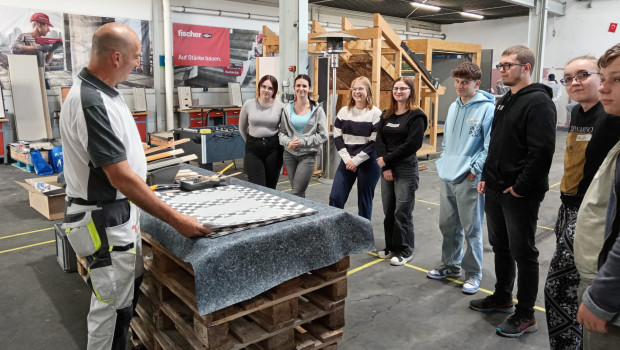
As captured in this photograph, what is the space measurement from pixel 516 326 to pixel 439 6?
1334 centimetres

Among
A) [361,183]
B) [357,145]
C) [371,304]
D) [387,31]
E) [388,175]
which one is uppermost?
[387,31]

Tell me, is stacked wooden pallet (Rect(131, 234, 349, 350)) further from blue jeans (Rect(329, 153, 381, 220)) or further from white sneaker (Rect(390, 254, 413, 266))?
blue jeans (Rect(329, 153, 381, 220))

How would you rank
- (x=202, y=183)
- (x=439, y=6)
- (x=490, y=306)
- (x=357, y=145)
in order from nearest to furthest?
(x=202, y=183), (x=490, y=306), (x=357, y=145), (x=439, y=6)

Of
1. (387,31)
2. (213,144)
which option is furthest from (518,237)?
(387,31)

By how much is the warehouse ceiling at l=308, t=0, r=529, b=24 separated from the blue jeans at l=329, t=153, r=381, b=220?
1041 cm

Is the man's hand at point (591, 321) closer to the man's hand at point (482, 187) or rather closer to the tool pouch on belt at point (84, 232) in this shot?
the man's hand at point (482, 187)

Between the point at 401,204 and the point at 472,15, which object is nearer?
the point at 401,204

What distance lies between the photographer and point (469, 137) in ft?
10.7

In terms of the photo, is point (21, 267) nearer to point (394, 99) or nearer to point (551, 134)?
point (394, 99)

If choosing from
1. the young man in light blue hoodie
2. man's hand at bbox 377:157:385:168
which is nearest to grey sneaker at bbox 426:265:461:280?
the young man in light blue hoodie

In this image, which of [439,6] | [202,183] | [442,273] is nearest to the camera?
[202,183]

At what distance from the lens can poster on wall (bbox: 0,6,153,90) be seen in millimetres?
9086

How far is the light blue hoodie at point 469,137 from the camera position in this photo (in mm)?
3209

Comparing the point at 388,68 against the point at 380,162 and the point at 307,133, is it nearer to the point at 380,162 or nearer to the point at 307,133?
the point at 307,133
